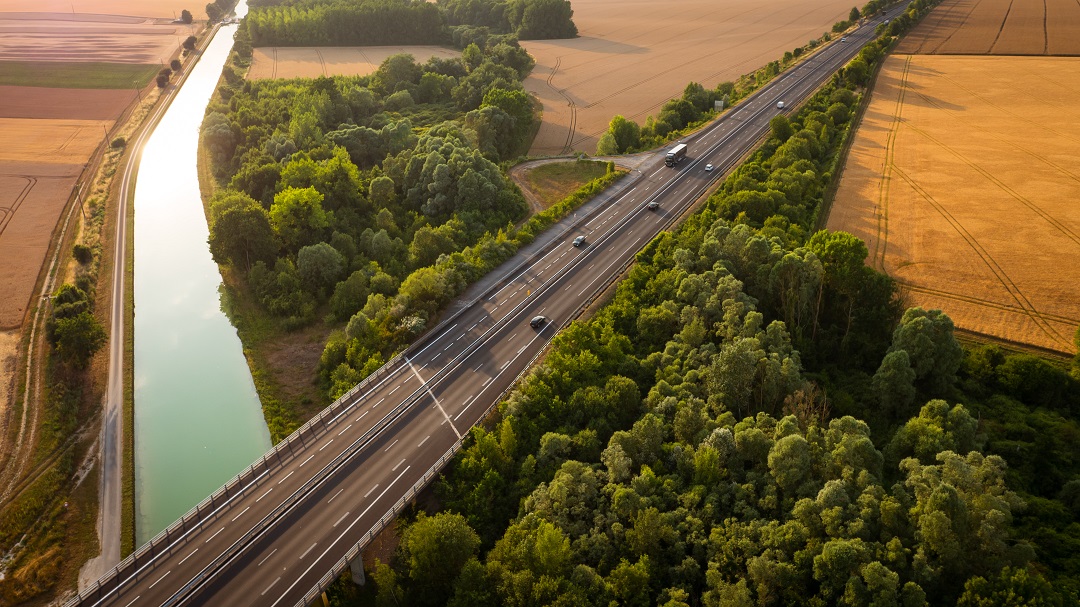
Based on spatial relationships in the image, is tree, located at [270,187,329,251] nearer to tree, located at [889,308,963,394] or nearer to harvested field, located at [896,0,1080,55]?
tree, located at [889,308,963,394]

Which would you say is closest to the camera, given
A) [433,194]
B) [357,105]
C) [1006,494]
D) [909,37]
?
[1006,494]

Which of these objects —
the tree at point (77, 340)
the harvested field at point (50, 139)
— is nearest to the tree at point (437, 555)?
the tree at point (77, 340)

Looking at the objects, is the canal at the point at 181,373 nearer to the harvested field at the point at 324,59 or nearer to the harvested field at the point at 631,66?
the harvested field at the point at 631,66

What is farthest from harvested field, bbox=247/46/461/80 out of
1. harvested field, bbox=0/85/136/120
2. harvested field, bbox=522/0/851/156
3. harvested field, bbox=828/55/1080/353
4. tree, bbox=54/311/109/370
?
harvested field, bbox=828/55/1080/353

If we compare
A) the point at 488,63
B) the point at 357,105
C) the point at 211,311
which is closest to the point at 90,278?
the point at 211,311

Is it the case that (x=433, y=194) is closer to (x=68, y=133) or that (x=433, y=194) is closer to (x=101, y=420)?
(x=101, y=420)

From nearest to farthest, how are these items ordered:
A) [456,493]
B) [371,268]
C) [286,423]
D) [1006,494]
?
[1006,494], [456,493], [286,423], [371,268]

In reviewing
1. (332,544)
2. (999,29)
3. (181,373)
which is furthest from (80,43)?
(999,29)
